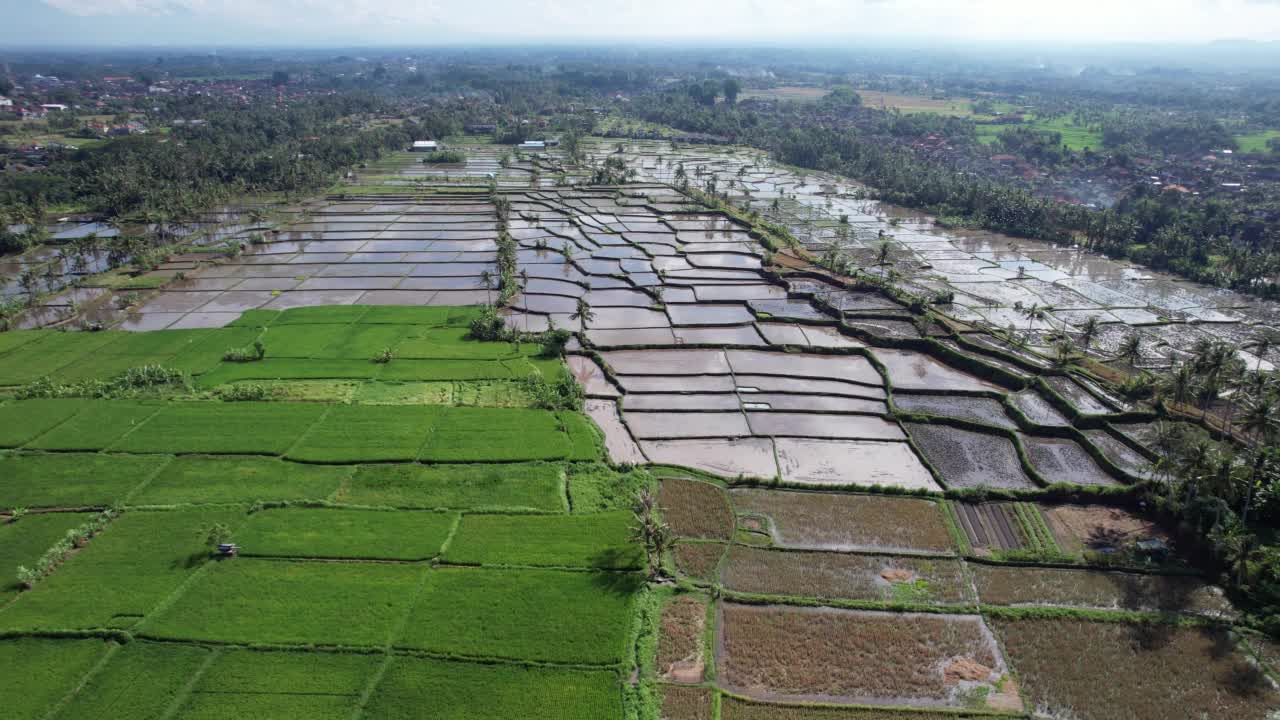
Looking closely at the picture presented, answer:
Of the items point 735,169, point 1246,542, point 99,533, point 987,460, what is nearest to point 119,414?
point 99,533

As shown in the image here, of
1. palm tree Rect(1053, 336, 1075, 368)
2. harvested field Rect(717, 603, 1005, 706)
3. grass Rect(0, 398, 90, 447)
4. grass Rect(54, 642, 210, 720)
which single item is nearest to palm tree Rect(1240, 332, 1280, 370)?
palm tree Rect(1053, 336, 1075, 368)

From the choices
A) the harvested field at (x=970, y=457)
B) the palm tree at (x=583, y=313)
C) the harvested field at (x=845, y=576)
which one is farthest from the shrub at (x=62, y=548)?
the harvested field at (x=970, y=457)

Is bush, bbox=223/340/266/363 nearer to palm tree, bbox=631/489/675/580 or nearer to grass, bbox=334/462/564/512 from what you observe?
grass, bbox=334/462/564/512

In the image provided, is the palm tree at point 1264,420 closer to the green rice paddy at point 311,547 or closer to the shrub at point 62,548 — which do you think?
the green rice paddy at point 311,547

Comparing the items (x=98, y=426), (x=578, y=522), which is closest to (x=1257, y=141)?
(x=578, y=522)

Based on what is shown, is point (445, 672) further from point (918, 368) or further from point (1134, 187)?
point (1134, 187)

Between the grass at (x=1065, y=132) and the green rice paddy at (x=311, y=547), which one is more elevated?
the grass at (x=1065, y=132)
